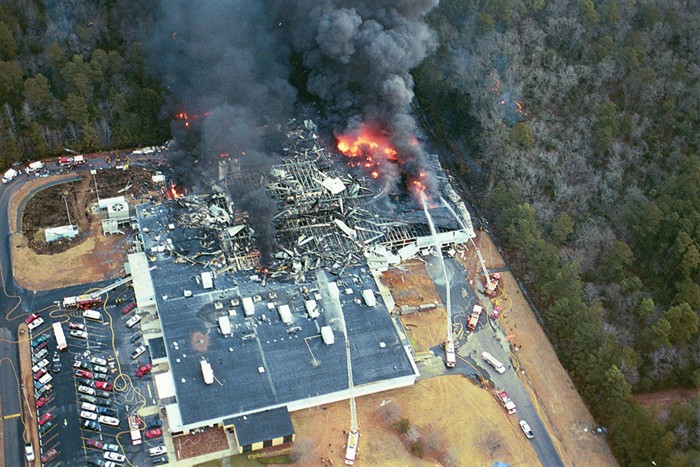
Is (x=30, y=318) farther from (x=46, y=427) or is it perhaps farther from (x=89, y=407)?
(x=46, y=427)

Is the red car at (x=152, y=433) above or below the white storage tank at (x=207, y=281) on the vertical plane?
below

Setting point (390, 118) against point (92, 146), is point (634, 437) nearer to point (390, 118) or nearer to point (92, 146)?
point (390, 118)

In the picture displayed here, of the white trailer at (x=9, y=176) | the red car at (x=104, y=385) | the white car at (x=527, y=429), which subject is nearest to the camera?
the red car at (x=104, y=385)

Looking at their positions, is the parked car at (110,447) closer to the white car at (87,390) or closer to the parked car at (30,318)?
the white car at (87,390)

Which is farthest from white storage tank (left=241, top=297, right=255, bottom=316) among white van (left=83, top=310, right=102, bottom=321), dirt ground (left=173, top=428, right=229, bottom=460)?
white van (left=83, top=310, right=102, bottom=321)

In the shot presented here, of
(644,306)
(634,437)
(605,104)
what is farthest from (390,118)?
(634,437)

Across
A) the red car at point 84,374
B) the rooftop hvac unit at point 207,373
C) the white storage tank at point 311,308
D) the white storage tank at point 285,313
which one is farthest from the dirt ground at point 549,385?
the red car at point 84,374
